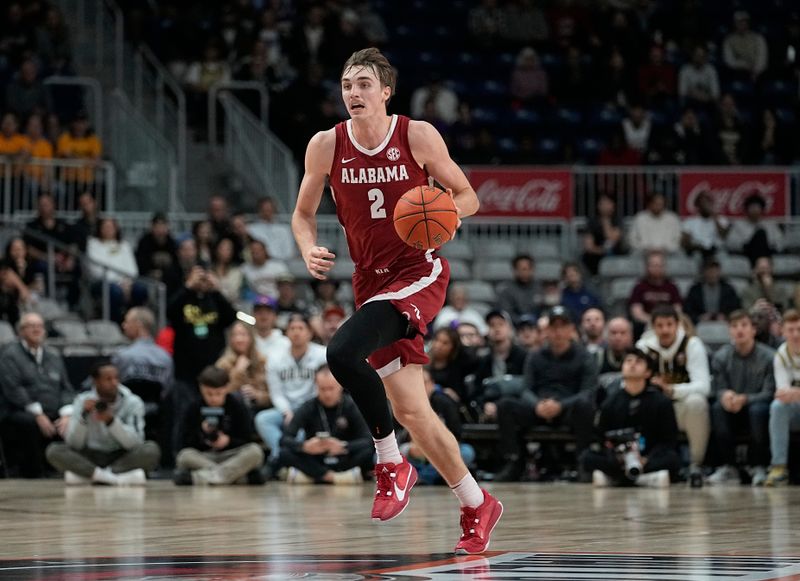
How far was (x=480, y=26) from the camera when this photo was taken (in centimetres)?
2067

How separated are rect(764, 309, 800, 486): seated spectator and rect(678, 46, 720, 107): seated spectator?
854cm

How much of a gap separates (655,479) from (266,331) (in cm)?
391

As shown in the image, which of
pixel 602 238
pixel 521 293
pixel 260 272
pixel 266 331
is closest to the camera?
pixel 266 331

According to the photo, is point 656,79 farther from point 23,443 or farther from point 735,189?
point 23,443

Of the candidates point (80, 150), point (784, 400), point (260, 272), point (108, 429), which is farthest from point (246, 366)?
point (80, 150)

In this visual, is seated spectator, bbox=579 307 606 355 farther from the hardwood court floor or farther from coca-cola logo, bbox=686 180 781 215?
coca-cola logo, bbox=686 180 781 215

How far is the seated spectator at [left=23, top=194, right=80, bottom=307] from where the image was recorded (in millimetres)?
15055

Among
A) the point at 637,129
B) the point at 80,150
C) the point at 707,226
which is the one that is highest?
the point at 637,129

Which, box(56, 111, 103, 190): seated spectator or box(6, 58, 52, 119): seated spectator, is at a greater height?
box(6, 58, 52, 119): seated spectator

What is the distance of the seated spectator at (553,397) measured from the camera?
39.7 ft

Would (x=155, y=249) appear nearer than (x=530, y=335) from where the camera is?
No

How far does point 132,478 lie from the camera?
1198cm

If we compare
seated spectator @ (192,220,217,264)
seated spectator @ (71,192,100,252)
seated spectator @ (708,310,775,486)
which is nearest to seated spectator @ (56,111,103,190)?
seated spectator @ (71,192,100,252)

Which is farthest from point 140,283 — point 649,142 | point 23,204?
point 649,142
